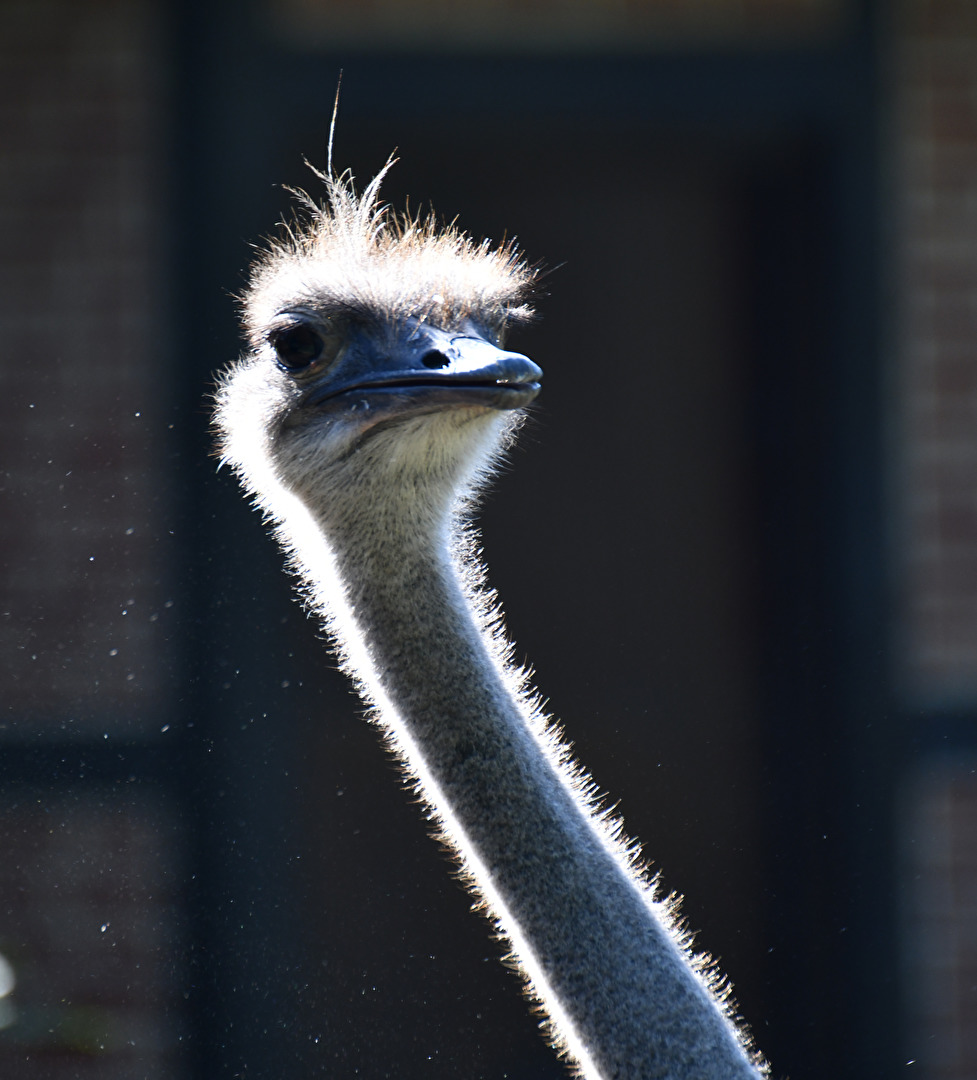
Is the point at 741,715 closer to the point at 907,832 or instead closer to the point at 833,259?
the point at 907,832

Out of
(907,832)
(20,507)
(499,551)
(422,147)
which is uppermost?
(422,147)

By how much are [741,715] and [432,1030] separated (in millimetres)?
1559

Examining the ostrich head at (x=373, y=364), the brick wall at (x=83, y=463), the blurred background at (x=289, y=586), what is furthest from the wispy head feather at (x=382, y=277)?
the brick wall at (x=83, y=463)

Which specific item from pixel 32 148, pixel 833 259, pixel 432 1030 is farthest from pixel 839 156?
pixel 432 1030

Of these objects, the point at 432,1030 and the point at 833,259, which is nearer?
the point at 432,1030

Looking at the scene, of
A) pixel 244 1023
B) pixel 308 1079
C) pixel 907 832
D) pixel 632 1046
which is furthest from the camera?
pixel 907 832

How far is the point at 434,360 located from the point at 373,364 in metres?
0.09

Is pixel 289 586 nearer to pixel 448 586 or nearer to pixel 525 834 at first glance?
pixel 448 586

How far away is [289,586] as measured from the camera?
325 centimetres

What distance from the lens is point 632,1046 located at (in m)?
1.39

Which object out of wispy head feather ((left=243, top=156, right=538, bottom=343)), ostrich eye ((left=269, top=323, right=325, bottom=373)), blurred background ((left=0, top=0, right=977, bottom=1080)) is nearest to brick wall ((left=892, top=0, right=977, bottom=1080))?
blurred background ((left=0, top=0, right=977, bottom=1080))

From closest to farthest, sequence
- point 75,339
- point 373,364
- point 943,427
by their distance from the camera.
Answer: point 373,364, point 75,339, point 943,427

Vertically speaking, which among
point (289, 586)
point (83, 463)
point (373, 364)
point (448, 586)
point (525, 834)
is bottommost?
point (289, 586)

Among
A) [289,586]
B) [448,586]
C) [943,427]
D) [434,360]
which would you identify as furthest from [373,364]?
[943,427]
